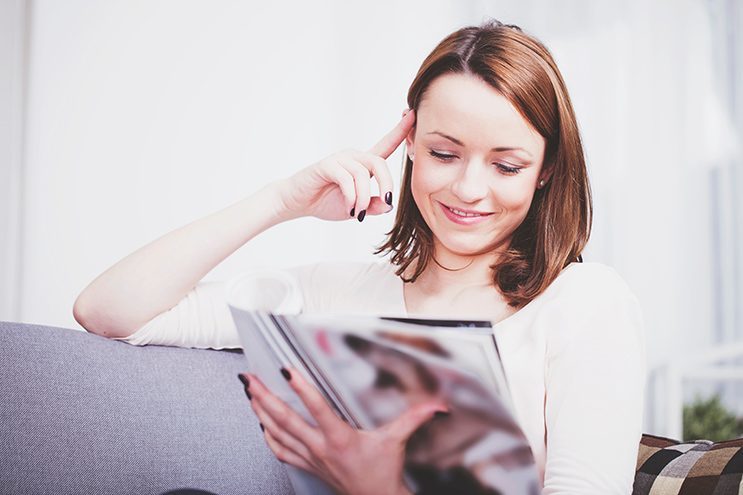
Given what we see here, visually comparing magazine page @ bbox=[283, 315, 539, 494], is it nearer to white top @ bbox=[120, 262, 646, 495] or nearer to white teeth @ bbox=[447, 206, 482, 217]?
white top @ bbox=[120, 262, 646, 495]

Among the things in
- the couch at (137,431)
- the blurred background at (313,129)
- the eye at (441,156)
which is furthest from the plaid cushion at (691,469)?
the blurred background at (313,129)

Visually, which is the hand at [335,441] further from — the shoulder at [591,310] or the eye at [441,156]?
the eye at [441,156]

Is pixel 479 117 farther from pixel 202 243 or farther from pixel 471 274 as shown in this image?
pixel 202 243

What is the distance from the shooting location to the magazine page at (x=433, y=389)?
707 millimetres

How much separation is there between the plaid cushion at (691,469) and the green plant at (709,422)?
6.50ft

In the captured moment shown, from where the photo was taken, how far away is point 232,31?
2.22 meters

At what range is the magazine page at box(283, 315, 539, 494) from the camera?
0.71m

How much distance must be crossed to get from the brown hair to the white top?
1.8 inches

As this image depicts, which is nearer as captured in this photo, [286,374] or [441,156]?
[286,374]

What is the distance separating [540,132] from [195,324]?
2.01 ft

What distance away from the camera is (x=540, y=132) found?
1112 mm

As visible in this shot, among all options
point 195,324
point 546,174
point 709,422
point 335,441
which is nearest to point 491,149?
point 546,174

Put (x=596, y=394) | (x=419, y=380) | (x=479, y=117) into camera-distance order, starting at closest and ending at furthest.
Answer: (x=419, y=380) < (x=596, y=394) < (x=479, y=117)

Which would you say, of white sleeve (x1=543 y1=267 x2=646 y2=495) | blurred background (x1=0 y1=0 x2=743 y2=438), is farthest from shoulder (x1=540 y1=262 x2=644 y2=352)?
blurred background (x1=0 y1=0 x2=743 y2=438)
